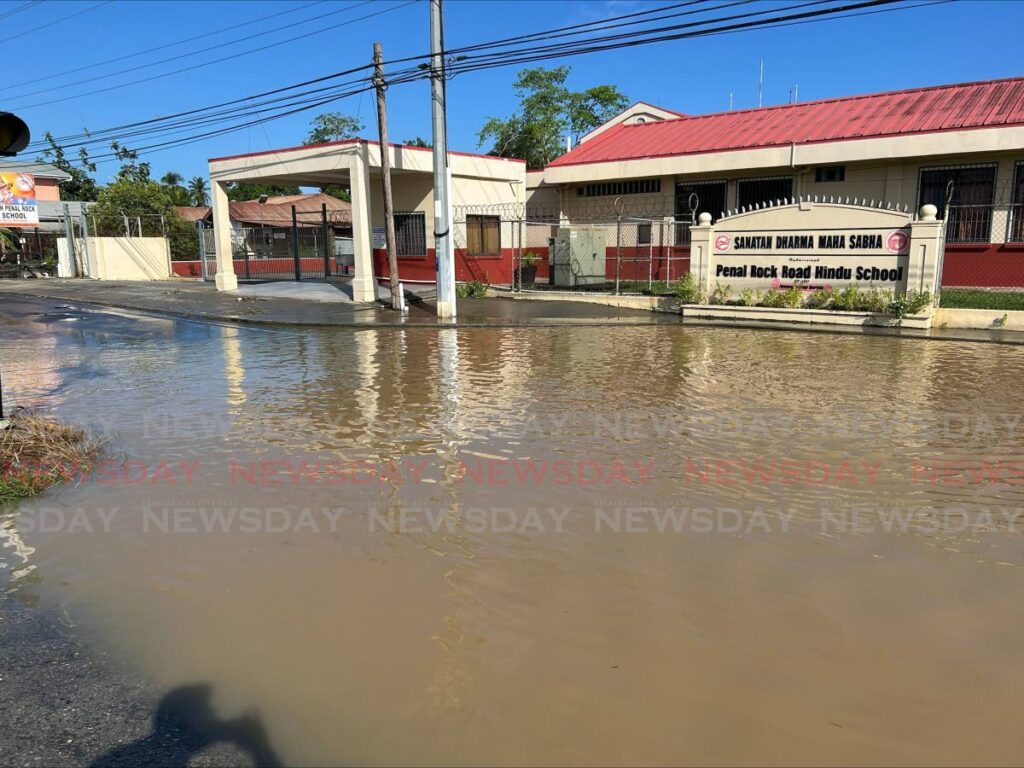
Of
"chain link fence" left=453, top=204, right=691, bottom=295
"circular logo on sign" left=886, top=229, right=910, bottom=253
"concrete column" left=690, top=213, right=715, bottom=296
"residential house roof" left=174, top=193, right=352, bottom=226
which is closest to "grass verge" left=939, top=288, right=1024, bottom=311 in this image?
"circular logo on sign" left=886, top=229, right=910, bottom=253

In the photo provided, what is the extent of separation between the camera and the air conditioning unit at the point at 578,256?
933 inches

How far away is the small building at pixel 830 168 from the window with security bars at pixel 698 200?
0.03m

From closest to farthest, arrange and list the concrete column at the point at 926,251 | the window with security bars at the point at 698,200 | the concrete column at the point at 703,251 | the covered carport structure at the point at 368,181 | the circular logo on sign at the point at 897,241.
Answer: the concrete column at the point at 926,251
the circular logo on sign at the point at 897,241
the concrete column at the point at 703,251
the covered carport structure at the point at 368,181
the window with security bars at the point at 698,200

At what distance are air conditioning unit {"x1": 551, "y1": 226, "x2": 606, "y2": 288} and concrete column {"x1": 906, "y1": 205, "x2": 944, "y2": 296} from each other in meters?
10.4

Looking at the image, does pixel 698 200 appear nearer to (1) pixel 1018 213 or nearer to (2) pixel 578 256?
(2) pixel 578 256

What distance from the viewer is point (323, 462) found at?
6.57 m

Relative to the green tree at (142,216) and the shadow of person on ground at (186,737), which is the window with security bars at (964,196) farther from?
the green tree at (142,216)

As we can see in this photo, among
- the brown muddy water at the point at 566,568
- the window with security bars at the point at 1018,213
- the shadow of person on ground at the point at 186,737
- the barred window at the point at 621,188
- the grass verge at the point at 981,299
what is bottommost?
the shadow of person on ground at the point at 186,737

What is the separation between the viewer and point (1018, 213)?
1895 cm

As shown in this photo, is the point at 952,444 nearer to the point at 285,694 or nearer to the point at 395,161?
the point at 285,694

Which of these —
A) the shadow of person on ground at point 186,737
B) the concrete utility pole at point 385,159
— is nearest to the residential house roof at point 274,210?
the concrete utility pole at point 385,159

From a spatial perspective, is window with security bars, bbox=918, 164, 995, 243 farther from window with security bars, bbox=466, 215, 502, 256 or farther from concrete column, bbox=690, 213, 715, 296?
window with security bars, bbox=466, 215, 502, 256

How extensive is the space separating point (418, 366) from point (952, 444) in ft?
23.8

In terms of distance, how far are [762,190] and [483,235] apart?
368 inches
